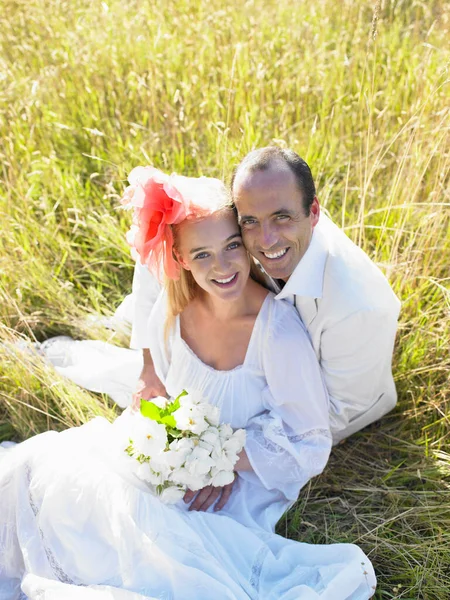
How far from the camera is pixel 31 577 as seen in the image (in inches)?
98.7

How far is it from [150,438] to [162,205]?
0.88 metres

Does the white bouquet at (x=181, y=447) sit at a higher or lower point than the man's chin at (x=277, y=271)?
lower

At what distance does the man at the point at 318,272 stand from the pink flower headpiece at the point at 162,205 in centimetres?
12

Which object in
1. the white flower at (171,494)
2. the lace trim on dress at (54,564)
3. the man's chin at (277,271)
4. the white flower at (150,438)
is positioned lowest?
the lace trim on dress at (54,564)

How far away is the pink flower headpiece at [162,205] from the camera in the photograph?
2.57 m

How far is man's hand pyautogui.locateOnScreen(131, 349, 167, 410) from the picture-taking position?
10.8ft

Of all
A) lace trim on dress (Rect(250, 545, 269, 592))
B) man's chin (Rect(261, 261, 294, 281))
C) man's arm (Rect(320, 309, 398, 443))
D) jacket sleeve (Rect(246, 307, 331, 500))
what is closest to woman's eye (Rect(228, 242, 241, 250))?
man's chin (Rect(261, 261, 294, 281))

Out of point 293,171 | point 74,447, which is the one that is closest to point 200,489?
point 74,447

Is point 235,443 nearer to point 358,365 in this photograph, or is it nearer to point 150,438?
point 150,438

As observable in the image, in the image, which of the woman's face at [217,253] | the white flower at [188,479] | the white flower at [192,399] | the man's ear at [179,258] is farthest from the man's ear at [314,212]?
the white flower at [188,479]

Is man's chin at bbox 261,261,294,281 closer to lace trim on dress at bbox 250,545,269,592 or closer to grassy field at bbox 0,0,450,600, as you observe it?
grassy field at bbox 0,0,450,600

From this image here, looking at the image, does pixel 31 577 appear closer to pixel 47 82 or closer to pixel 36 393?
pixel 36 393

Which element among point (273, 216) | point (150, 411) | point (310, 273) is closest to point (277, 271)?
point (310, 273)

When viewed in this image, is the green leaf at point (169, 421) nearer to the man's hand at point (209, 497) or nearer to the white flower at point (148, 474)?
the white flower at point (148, 474)
